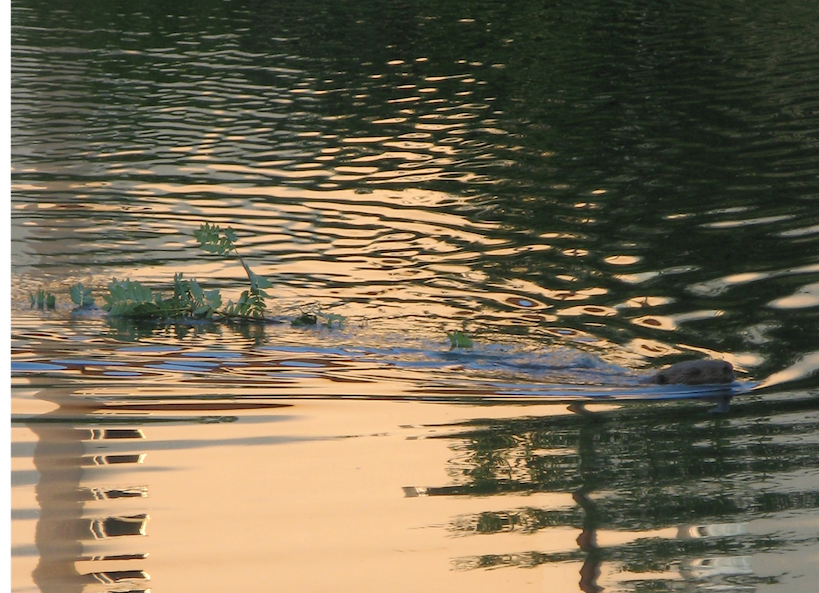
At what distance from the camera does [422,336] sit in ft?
29.3

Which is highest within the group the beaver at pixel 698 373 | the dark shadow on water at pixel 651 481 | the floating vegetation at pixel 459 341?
the floating vegetation at pixel 459 341

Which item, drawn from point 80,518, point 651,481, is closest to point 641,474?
point 651,481

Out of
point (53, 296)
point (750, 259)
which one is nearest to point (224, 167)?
point (53, 296)

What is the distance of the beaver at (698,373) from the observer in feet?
25.5

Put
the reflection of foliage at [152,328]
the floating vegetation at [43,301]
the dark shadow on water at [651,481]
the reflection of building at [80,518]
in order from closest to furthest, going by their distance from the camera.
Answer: the reflection of building at [80,518], the dark shadow on water at [651,481], the reflection of foliage at [152,328], the floating vegetation at [43,301]

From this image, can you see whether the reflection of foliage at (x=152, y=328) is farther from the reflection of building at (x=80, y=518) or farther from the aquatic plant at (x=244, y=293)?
the reflection of building at (x=80, y=518)

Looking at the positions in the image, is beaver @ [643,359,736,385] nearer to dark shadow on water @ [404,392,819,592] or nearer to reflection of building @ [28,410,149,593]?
dark shadow on water @ [404,392,819,592]

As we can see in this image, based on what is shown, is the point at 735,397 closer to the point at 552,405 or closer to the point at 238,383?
the point at 552,405

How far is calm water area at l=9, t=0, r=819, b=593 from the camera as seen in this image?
5.69 meters

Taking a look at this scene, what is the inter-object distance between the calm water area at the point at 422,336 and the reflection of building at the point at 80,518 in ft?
0.06

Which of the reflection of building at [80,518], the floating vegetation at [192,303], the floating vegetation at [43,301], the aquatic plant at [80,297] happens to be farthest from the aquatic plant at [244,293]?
the reflection of building at [80,518]

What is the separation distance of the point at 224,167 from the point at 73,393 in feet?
23.9

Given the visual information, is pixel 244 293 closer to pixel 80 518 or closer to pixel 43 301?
pixel 43 301

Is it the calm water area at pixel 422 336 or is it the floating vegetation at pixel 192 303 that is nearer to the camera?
the calm water area at pixel 422 336
